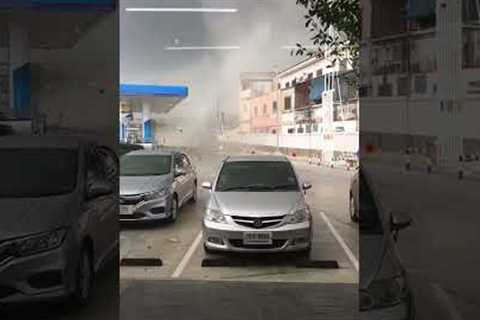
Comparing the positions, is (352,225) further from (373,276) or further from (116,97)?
(116,97)

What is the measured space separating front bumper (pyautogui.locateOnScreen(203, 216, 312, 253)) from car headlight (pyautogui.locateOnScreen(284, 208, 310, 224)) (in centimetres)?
3

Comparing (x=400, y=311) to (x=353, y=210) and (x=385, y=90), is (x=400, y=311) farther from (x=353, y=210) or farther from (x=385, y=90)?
(x=385, y=90)

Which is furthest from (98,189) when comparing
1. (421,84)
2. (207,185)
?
(421,84)

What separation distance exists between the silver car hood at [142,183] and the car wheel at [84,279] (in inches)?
36.9

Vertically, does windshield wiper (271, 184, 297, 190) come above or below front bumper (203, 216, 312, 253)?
above

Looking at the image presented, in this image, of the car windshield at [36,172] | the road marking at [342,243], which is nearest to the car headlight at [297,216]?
the road marking at [342,243]

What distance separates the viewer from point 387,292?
4.66 meters

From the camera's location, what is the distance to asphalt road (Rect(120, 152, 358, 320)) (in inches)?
218

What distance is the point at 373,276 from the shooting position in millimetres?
4684

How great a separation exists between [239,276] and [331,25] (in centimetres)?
215

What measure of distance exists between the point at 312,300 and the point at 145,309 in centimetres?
131

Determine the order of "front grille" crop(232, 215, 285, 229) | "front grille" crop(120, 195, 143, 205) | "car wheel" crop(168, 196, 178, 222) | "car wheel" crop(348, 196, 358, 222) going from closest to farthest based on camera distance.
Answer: "front grille" crop(120, 195, 143, 205), "car wheel" crop(348, 196, 358, 222), "car wheel" crop(168, 196, 178, 222), "front grille" crop(232, 215, 285, 229)

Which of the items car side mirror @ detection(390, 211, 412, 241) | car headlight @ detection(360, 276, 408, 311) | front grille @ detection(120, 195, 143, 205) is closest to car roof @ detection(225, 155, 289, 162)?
front grille @ detection(120, 195, 143, 205)

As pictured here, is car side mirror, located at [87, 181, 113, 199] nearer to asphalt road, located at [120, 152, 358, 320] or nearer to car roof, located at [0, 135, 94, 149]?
car roof, located at [0, 135, 94, 149]
